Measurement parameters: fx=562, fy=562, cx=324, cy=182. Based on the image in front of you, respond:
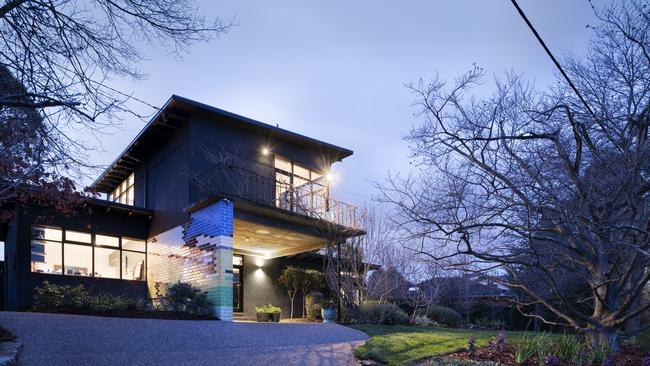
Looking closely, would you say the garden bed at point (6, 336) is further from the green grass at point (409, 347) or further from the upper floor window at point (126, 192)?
the upper floor window at point (126, 192)

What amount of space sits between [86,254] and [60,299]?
393 cm

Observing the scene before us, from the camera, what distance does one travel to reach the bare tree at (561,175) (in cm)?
846

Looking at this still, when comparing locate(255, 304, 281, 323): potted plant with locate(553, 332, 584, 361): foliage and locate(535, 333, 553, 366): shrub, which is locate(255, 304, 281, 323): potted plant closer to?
locate(535, 333, 553, 366): shrub

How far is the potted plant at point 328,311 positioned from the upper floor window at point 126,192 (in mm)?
8250

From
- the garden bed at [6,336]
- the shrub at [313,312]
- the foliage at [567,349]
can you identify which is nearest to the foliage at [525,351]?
the foliage at [567,349]

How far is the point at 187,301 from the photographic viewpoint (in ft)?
47.2

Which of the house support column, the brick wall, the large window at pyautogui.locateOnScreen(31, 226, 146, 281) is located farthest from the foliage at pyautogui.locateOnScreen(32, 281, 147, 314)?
the large window at pyautogui.locateOnScreen(31, 226, 146, 281)

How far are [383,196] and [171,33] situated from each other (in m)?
4.62

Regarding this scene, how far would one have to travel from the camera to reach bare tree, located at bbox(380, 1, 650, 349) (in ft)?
27.8

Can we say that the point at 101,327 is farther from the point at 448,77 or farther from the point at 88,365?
the point at 448,77

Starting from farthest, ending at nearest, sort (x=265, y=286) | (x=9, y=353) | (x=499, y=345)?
(x=265, y=286), (x=499, y=345), (x=9, y=353)

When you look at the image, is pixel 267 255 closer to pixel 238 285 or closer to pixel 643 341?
pixel 238 285

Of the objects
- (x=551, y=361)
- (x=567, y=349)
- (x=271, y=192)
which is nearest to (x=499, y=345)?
(x=567, y=349)

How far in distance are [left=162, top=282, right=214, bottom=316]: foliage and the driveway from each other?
141 centimetres
